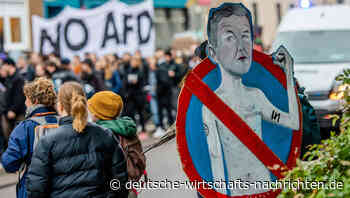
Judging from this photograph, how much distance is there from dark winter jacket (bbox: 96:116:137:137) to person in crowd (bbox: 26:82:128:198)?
56cm

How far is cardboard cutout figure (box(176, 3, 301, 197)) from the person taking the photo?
3387mm

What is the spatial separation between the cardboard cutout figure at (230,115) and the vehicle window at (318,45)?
30.6 ft

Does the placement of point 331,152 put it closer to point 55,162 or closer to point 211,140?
point 211,140

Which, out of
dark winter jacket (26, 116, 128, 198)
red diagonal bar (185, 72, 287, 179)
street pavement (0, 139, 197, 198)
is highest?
red diagonal bar (185, 72, 287, 179)

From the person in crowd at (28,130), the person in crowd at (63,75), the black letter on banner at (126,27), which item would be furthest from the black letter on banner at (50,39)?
the person in crowd at (28,130)

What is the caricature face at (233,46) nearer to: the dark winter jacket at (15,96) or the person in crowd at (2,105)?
the dark winter jacket at (15,96)

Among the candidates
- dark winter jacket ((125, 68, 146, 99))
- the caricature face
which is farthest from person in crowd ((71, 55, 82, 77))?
the caricature face

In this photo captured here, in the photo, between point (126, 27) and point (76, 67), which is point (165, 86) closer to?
point (76, 67)

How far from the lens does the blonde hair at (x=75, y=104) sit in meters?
4.22

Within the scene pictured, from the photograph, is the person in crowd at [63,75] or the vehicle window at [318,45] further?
the vehicle window at [318,45]

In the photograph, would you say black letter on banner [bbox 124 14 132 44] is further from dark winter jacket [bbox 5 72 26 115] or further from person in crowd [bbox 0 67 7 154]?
dark winter jacket [bbox 5 72 26 115]

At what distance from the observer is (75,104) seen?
4.31 m

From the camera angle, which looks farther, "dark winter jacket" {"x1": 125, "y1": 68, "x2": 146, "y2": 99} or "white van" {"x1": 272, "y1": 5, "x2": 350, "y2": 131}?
"dark winter jacket" {"x1": 125, "y1": 68, "x2": 146, "y2": 99}

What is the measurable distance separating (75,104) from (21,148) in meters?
0.88
